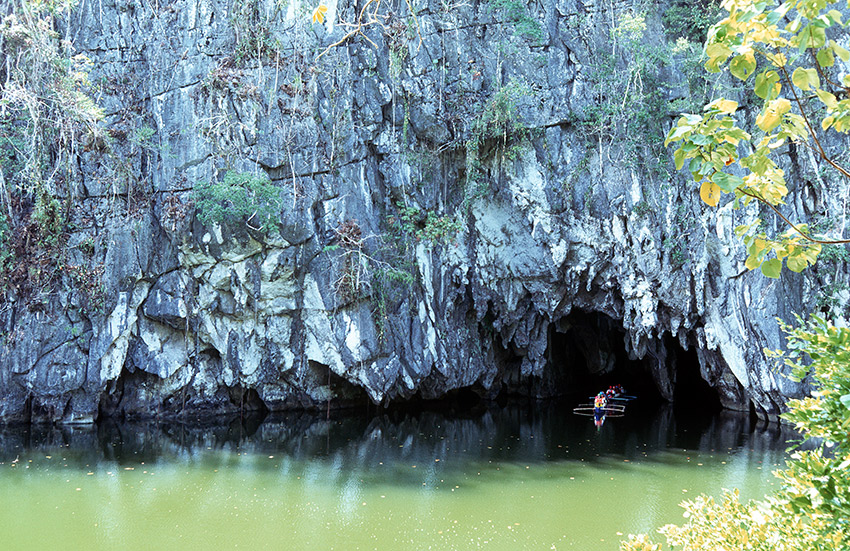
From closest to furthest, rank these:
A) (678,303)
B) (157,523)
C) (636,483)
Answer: (157,523) → (636,483) → (678,303)

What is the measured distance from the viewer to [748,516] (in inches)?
119

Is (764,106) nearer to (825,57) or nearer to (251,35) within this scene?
(825,57)

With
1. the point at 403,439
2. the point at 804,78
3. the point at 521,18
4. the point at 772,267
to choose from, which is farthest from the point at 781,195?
the point at 521,18

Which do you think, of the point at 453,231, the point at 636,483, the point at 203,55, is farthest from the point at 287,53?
the point at 636,483

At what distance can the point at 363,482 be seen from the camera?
8.57 m

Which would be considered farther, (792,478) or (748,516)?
(748,516)

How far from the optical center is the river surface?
6582mm

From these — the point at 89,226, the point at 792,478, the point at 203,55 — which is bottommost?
the point at 792,478

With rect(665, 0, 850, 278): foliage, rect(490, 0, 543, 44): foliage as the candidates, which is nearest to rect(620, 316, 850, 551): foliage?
rect(665, 0, 850, 278): foliage

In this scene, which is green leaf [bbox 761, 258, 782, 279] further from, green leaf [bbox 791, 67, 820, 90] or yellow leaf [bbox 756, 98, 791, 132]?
green leaf [bbox 791, 67, 820, 90]

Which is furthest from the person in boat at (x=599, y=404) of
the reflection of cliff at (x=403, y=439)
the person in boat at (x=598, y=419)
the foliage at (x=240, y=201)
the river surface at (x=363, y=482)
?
the foliage at (x=240, y=201)

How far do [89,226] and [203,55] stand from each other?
4354 millimetres

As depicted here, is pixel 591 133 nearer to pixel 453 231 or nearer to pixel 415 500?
pixel 453 231

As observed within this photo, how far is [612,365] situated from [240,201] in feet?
40.6
